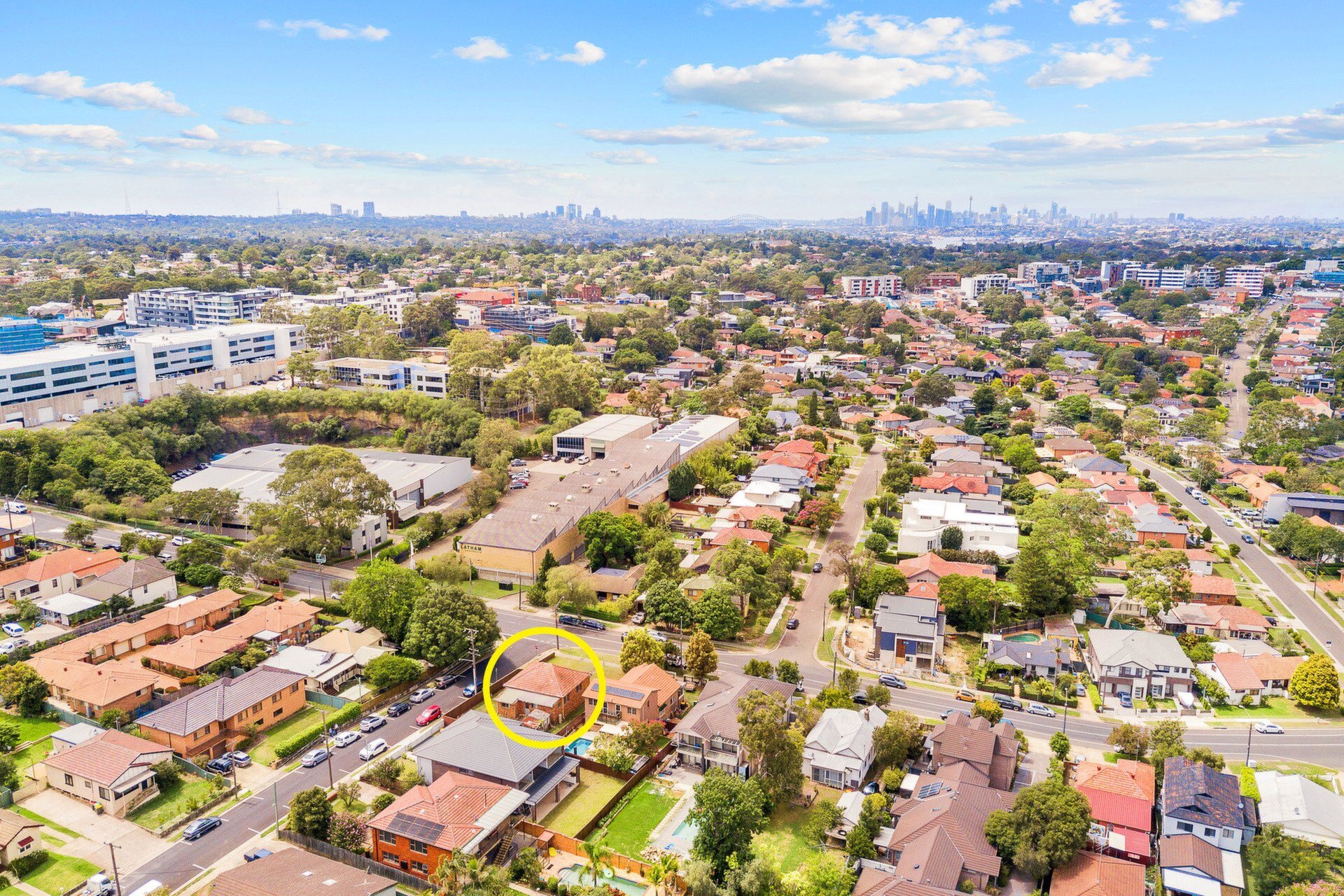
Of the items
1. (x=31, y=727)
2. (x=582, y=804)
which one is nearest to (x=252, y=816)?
(x=582, y=804)

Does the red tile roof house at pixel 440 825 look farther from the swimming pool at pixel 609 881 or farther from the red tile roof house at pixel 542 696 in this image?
the red tile roof house at pixel 542 696

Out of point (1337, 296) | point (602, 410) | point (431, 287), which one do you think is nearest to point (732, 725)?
point (602, 410)

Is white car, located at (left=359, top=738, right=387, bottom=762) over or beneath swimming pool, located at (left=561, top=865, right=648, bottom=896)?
over

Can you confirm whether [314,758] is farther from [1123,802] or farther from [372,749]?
[1123,802]

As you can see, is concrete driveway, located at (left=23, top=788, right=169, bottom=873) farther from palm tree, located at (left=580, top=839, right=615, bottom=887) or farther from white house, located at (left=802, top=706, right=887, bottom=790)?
white house, located at (left=802, top=706, right=887, bottom=790)

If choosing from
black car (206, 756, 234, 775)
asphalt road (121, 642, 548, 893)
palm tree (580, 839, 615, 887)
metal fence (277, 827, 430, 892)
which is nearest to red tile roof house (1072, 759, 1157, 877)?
palm tree (580, 839, 615, 887)

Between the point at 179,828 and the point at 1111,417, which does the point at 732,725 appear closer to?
the point at 179,828
